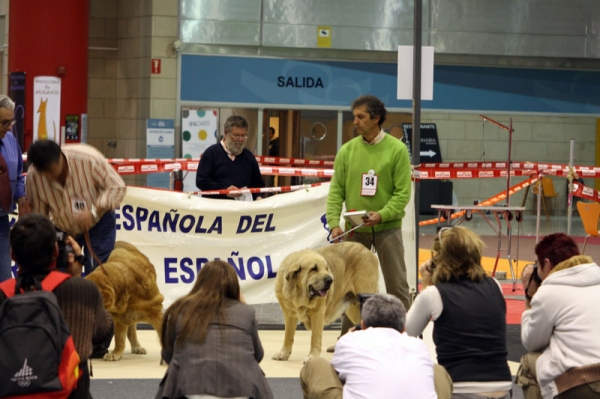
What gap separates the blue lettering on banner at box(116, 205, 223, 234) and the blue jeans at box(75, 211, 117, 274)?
252 centimetres

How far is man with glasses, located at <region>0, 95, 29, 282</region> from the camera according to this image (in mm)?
7453

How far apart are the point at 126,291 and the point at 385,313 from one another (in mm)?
3289

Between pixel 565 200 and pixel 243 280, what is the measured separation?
518 inches

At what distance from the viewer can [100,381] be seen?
741 cm

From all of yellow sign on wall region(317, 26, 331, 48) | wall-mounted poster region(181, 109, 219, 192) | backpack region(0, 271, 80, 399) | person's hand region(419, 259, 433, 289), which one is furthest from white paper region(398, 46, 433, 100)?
yellow sign on wall region(317, 26, 331, 48)

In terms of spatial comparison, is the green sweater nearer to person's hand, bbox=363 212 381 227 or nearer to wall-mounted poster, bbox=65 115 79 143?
person's hand, bbox=363 212 381 227

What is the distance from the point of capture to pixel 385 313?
4879mm

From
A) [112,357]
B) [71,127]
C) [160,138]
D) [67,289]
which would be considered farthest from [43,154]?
[160,138]

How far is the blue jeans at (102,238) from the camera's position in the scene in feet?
24.1

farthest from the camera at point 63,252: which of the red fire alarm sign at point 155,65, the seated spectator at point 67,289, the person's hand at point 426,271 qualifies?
the red fire alarm sign at point 155,65

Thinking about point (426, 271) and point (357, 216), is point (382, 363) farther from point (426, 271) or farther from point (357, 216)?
point (357, 216)

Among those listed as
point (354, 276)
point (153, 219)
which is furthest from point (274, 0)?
point (354, 276)

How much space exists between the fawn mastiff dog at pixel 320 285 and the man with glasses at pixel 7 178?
6.52 feet

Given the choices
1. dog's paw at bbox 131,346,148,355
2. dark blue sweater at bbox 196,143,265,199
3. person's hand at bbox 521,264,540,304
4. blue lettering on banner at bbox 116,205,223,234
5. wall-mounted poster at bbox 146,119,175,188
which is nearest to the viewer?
person's hand at bbox 521,264,540,304
